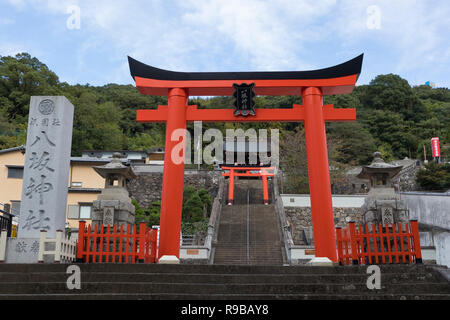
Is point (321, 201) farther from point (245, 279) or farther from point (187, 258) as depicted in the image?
point (187, 258)

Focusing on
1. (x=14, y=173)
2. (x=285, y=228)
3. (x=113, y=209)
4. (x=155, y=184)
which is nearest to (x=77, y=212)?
(x=14, y=173)

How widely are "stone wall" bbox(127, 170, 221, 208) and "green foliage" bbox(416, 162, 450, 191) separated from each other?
14.9 meters

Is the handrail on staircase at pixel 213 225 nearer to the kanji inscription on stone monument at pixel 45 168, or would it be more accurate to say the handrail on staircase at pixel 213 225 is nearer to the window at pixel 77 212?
the window at pixel 77 212

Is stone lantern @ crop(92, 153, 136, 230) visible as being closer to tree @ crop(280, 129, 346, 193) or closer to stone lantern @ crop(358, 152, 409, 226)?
stone lantern @ crop(358, 152, 409, 226)

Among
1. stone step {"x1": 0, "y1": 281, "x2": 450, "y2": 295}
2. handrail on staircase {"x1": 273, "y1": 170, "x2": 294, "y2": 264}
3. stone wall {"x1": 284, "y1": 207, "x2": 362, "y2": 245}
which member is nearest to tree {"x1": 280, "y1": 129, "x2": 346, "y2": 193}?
handrail on staircase {"x1": 273, "y1": 170, "x2": 294, "y2": 264}

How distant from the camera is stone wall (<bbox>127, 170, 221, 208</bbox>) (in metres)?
27.4

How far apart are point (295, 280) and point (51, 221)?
16.7 ft

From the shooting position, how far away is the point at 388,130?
128 ft

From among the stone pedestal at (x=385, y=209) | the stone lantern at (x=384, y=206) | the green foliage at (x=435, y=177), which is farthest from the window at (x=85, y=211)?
the green foliage at (x=435, y=177)

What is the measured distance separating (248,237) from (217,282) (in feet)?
38.0

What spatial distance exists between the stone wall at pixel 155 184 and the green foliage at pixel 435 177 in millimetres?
14876

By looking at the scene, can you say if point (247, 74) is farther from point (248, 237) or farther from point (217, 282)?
point (248, 237)

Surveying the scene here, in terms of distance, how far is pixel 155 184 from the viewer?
2808 centimetres

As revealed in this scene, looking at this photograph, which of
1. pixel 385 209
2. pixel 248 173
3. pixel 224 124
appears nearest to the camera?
pixel 385 209
